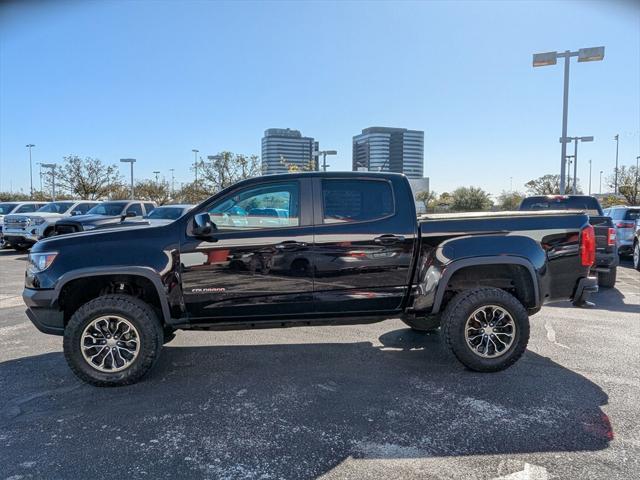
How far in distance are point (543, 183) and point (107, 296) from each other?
51.8m

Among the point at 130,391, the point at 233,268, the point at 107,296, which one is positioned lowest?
the point at 130,391

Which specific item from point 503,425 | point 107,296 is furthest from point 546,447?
point 107,296

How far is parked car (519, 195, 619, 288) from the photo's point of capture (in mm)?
7680

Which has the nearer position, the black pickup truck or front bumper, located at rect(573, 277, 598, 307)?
Answer: the black pickup truck

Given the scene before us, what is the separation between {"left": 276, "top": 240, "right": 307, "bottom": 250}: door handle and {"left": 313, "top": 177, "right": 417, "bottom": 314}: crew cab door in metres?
0.13

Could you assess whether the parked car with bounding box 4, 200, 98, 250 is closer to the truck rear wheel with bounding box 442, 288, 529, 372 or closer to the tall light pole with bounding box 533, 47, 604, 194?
the truck rear wheel with bounding box 442, 288, 529, 372

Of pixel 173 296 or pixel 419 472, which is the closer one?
pixel 419 472

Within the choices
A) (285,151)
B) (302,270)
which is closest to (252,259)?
(302,270)

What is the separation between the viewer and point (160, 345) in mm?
4285

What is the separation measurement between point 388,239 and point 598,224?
16.9ft

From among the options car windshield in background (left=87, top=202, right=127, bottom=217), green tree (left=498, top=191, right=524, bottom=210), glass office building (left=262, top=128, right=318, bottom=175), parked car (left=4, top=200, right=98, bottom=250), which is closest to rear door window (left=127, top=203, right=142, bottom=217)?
car windshield in background (left=87, top=202, right=127, bottom=217)

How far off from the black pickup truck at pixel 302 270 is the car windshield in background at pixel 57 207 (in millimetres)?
15390

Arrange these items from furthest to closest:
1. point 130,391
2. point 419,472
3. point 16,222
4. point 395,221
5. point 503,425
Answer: point 16,222
point 395,221
point 130,391
point 503,425
point 419,472

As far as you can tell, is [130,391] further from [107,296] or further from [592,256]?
[592,256]
